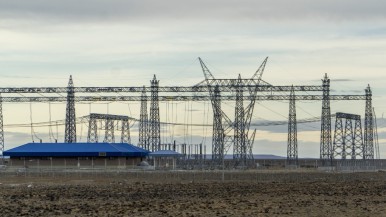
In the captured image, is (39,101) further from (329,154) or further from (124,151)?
(329,154)

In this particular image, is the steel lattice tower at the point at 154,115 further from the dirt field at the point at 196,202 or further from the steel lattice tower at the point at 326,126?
the dirt field at the point at 196,202

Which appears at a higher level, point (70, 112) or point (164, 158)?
point (70, 112)

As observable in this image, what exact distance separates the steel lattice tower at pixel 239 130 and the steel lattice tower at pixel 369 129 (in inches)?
820

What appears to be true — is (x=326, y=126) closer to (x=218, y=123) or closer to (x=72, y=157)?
(x=218, y=123)

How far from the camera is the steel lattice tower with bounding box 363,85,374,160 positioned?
424 feet

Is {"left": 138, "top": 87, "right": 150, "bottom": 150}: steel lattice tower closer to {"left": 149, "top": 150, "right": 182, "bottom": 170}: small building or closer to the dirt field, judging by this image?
{"left": 149, "top": 150, "right": 182, "bottom": 170}: small building

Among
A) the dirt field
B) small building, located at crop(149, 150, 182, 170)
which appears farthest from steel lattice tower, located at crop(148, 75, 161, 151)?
the dirt field

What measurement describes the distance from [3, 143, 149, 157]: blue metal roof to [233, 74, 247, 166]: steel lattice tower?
1354cm

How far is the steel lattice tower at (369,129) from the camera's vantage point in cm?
12938

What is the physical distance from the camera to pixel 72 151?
381 ft

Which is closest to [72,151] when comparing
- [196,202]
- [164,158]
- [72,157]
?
[72,157]

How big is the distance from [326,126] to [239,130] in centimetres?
1423

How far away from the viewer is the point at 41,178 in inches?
3413

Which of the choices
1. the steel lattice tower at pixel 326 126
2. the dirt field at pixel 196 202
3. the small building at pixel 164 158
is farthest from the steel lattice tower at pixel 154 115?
the dirt field at pixel 196 202
